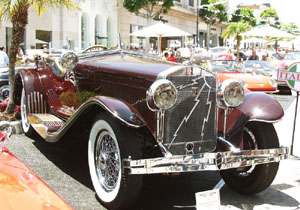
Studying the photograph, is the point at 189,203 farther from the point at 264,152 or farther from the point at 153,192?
the point at 264,152

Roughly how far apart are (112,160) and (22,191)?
4.87 feet

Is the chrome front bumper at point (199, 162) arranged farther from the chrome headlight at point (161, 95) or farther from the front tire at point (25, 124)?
the front tire at point (25, 124)

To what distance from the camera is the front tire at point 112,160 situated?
10.4 feet

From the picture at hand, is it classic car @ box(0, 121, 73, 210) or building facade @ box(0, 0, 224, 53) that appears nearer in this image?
classic car @ box(0, 121, 73, 210)

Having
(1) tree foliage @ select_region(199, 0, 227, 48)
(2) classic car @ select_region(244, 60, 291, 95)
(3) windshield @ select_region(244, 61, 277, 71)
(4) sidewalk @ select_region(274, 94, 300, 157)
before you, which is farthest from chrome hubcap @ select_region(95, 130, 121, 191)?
(1) tree foliage @ select_region(199, 0, 227, 48)

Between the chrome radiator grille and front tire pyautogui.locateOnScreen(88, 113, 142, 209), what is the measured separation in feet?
1.43

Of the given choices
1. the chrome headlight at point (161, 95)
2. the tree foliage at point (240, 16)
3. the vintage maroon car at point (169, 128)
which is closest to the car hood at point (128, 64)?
the vintage maroon car at point (169, 128)

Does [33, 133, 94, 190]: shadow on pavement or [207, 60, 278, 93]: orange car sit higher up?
[207, 60, 278, 93]: orange car

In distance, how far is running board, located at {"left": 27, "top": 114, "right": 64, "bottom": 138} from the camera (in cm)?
456

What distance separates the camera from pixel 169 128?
3.46 metres

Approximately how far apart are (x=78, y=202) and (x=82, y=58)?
2265 millimetres

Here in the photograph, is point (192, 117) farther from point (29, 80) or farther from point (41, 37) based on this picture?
point (41, 37)

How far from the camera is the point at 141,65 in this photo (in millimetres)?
3941

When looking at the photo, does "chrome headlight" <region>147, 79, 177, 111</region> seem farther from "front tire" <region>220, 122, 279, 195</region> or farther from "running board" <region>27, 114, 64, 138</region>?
"running board" <region>27, 114, 64, 138</region>
